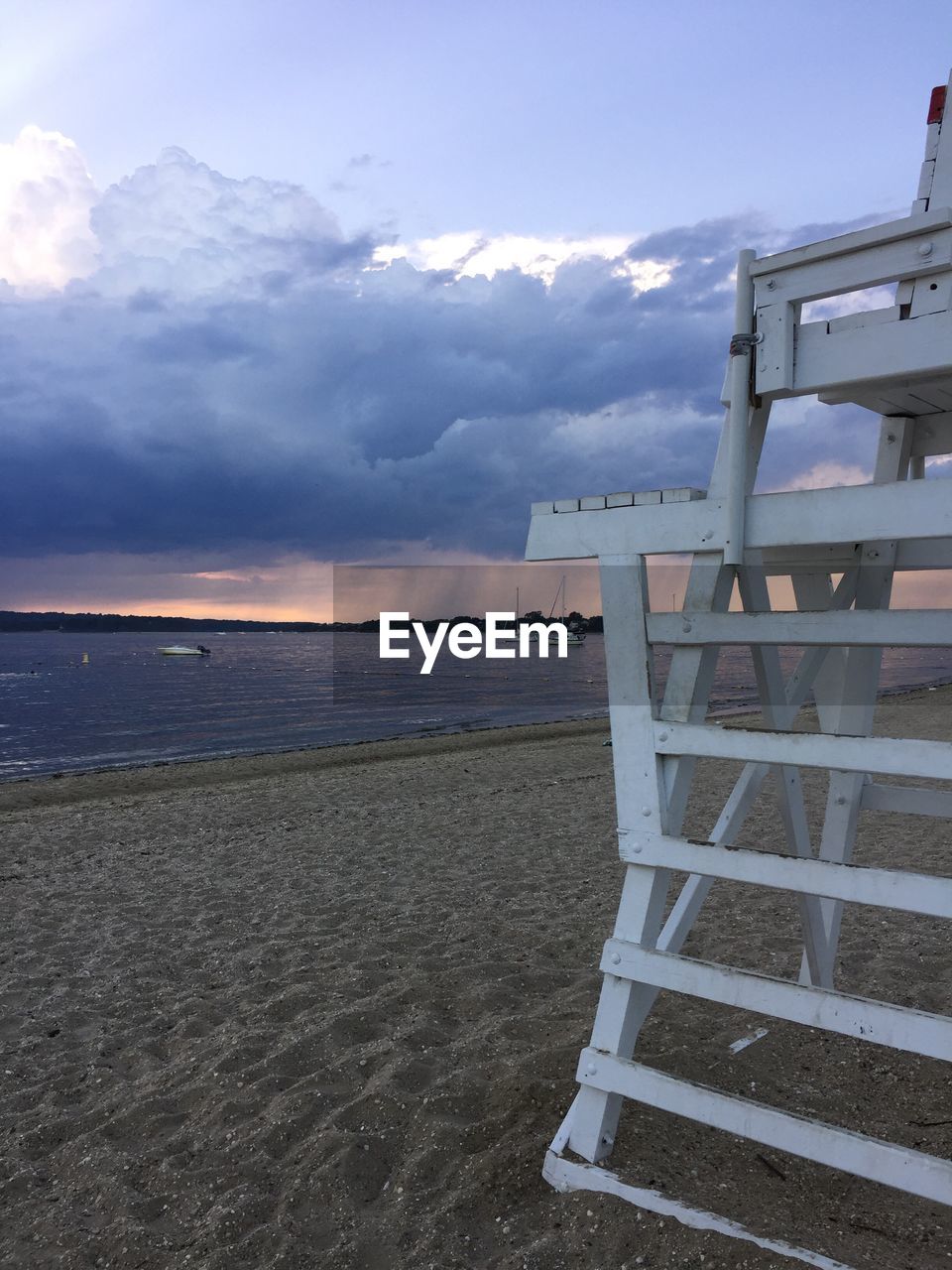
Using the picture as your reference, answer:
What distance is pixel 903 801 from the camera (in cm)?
377

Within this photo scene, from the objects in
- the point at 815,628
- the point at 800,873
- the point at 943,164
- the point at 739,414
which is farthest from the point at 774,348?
the point at 800,873

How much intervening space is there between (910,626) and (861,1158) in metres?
1.39

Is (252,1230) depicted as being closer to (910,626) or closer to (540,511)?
(540,511)

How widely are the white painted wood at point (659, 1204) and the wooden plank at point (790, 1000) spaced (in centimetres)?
60

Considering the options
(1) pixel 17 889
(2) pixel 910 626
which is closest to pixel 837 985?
(2) pixel 910 626

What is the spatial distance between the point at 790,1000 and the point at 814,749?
27.1 inches

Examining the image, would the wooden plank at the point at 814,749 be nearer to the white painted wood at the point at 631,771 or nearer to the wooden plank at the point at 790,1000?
the white painted wood at the point at 631,771

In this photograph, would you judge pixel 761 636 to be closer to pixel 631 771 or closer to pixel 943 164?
pixel 631 771

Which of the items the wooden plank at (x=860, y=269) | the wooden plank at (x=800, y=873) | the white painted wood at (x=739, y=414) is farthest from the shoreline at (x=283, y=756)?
the wooden plank at (x=860, y=269)

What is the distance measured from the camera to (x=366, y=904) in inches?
280

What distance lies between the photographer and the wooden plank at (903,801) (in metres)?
3.63

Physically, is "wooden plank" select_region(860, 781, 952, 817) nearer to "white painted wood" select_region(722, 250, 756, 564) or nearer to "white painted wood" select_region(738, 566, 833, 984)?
"white painted wood" select_region(738, 566, 833, 984)

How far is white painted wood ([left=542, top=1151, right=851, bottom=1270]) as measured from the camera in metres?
2.46

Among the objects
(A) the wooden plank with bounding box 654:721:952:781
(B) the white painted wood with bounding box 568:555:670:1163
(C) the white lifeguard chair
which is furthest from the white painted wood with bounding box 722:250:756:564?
(A) the wooden plank with bounding box 654:721:952:781
